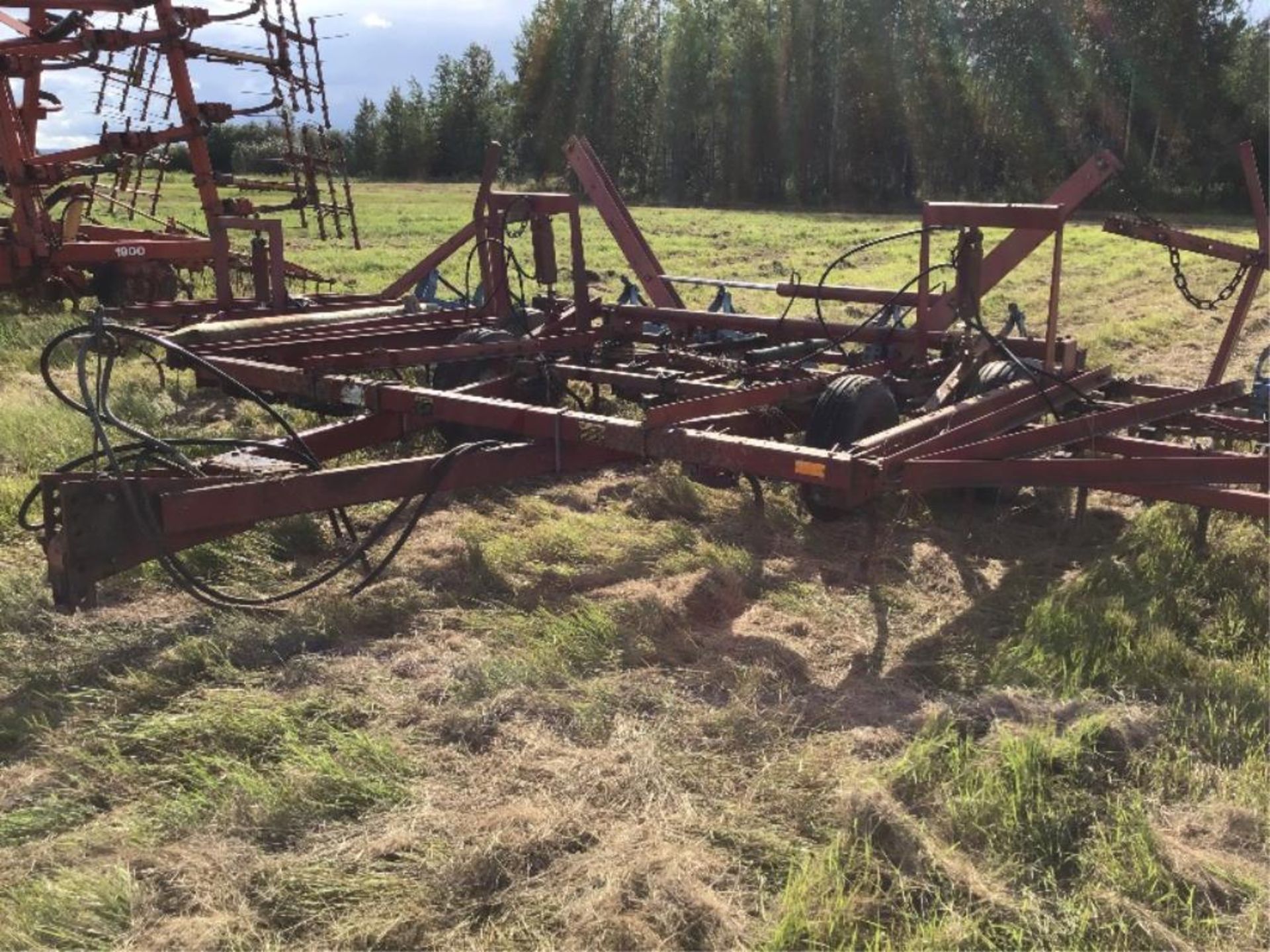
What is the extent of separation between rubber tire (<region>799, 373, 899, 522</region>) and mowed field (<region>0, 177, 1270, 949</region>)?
0.57m

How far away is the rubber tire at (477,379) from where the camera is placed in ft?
21.1

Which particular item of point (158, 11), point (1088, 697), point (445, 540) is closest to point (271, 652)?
point (445, 540)

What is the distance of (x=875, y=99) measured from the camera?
47406 mm

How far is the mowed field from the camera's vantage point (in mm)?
2506

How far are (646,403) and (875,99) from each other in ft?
151

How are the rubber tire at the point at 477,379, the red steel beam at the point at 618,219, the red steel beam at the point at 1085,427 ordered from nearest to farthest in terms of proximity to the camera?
1. the red steel beam at the point at 1085,427
2. the rubber tire at the point at 477,379
3. the red steel beam at the point at 618,219

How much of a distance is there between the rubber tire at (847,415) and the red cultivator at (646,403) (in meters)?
0.01

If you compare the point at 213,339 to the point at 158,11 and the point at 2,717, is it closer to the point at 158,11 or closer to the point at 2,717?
the point at 2,717

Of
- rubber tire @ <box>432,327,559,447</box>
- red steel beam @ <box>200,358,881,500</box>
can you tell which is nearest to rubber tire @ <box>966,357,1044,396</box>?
red steel beam @ <box>200,358,881,500</box>

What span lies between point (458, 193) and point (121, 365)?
39.2 meters

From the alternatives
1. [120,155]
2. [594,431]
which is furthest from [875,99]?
[594,431]

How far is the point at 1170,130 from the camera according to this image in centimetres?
4138

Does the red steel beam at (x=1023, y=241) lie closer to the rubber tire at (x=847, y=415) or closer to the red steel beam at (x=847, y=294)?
the red steel beam at (x=847, y=294)

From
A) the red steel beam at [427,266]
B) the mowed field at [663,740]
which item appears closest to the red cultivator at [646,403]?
the mowed field at [663,740]
